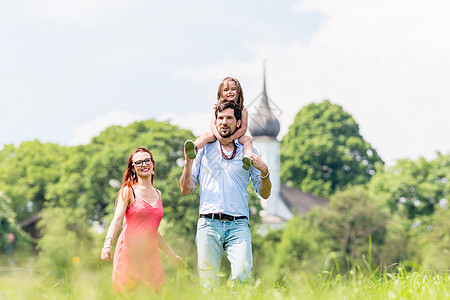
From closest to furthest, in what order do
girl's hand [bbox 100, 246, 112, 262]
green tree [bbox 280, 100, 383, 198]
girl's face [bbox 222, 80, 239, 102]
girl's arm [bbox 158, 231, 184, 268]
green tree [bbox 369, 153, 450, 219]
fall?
girl's hand [bbox 100, 246, 112, 262], girl's arm [bbox 158, 231, 184, 268], girl's face [bbox 222, 80, 239, 102], green tree [bbox 369, 153, 450, 219], green tree [bbox 280, 100, 383, 198]

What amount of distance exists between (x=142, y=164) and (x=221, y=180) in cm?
67

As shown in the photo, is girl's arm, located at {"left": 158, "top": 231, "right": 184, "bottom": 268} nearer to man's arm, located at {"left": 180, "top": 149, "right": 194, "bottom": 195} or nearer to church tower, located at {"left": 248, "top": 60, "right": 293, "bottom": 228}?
man's arm, located at {"left": 180, "top": 149, "right": 194, "bottom": 195}

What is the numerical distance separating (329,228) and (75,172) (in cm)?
1737

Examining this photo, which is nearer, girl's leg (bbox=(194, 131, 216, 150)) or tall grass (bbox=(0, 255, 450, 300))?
tall grass (bbox=(0, 255, 450, 300))

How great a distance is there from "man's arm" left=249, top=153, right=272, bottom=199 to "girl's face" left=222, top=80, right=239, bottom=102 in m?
0.62

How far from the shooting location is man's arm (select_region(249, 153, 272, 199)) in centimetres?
498

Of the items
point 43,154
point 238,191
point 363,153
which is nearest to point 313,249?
point 363,153

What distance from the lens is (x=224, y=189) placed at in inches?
203

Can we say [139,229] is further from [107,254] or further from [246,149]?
[246,149]

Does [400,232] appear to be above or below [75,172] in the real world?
below

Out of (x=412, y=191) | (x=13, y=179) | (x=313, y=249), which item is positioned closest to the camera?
(x=313, y=249)

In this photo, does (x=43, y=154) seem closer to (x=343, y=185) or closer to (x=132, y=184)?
(x=343, y=185)

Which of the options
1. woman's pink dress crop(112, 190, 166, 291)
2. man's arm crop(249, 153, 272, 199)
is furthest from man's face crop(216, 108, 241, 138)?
woman's pink dress crop(112, 190, 166, 291)

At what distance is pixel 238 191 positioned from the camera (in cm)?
518
